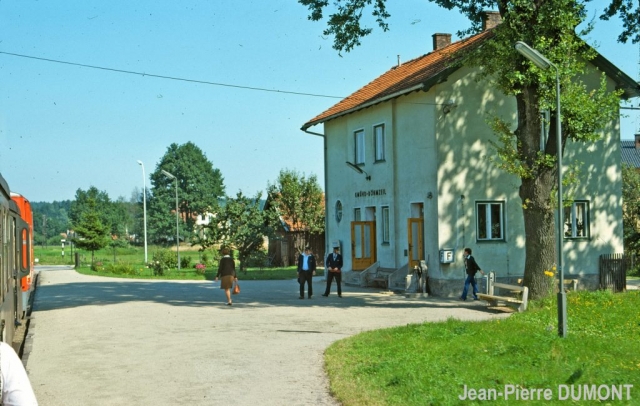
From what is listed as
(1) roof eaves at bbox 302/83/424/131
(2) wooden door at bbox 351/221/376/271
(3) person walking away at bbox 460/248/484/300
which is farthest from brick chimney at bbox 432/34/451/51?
(3) person walking away at bbox 460/248/484/300

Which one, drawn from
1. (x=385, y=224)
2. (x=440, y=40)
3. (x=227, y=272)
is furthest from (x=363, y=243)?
(x=227, y=272)

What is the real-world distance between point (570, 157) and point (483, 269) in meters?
5.25

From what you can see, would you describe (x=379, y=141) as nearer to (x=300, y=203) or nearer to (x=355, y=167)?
(x=355, y=167)

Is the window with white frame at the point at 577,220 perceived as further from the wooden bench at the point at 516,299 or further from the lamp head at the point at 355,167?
the lamp head at the point at 355,167

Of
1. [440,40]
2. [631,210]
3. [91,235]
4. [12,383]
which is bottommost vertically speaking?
[12,383]

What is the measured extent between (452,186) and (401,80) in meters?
5.77

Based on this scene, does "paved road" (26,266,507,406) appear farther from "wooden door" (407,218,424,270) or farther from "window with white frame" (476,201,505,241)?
"window with white frame" (476,201,505,241)

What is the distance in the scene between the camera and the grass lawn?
31.2ft

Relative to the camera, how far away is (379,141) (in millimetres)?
31438

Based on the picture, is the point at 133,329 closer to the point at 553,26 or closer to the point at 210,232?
the point at 553,26

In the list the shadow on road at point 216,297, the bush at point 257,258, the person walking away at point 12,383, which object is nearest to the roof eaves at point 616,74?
the shadow on road at point 216,297

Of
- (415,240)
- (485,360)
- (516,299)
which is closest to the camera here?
(485,360)

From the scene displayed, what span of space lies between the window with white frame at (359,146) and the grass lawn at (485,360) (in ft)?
54.6

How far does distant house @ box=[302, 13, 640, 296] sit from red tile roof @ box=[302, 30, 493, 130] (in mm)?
116
